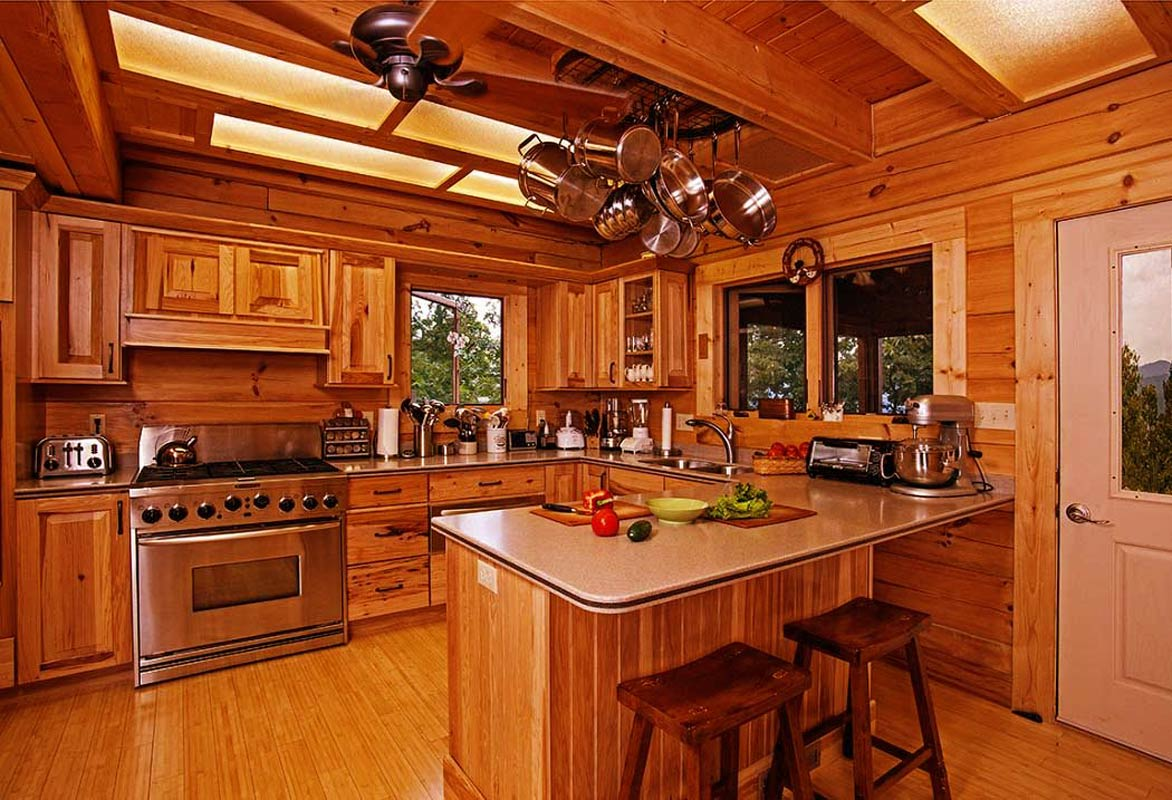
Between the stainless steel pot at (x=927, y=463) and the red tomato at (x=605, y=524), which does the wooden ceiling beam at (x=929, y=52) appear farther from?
the red tomato at (x=605, y=524)

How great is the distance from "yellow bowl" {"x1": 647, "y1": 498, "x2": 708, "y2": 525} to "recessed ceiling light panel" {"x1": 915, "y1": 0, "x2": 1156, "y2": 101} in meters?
1.70

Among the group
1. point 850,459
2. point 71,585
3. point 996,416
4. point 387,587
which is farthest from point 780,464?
point 71,585

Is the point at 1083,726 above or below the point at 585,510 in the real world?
below

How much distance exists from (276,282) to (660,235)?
2.19m

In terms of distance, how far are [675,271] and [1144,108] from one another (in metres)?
2.35

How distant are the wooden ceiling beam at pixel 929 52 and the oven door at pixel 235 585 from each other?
10.3ft

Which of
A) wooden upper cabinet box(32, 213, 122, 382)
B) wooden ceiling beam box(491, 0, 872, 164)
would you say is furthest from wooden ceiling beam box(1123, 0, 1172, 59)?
wooden upper cabinet box(32, 213, 122, 382)

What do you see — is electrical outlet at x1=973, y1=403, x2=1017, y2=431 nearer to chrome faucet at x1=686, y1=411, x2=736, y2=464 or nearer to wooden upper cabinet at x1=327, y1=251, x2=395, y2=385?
chrome faucet at x1=686, y1=411, x2=736, y2=464

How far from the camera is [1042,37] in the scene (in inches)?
89.3

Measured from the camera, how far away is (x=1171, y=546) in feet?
7.53

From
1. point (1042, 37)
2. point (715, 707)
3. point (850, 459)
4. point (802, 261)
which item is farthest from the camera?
point (802, 261)

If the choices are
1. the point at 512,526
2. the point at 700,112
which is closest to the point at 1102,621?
the point at 512,526

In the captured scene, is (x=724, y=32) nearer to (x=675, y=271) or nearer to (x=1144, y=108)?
(x=1144, y=108)

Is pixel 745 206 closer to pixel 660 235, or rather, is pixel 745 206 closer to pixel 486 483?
pixel 660 235
